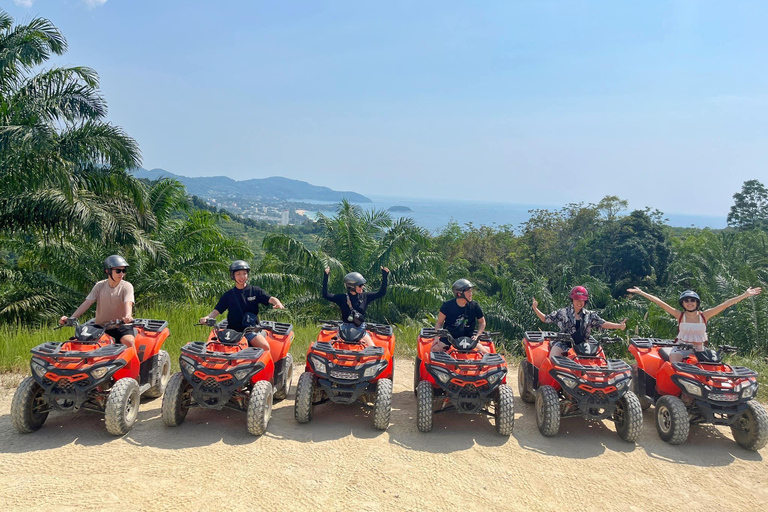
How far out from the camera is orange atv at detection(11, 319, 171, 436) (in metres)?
5.41

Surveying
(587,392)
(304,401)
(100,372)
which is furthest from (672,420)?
(100,372)

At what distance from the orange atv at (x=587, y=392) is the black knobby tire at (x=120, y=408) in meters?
4.73

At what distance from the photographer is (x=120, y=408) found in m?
5.53

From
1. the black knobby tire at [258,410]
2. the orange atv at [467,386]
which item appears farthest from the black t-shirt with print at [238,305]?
the orange atv at [467,386]

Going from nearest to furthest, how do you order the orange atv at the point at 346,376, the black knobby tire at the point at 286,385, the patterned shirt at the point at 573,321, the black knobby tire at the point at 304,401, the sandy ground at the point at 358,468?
1. the sandy ground at the point at 358,468
2. the orange atv at the point at 346,376
3. the black knobby tire at the point at 304,401
4. the patterned shirt at the point at 573,321
5. the black knobby tire at the point at 286,385

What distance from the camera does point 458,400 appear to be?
5949 mm

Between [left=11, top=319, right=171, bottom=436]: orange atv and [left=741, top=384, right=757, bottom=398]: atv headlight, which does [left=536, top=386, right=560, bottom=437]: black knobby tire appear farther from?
[left=11, top=319, right=171, bottom=436]: orange atv

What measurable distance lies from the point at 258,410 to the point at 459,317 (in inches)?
111

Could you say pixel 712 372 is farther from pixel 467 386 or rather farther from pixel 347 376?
pixel 347 376

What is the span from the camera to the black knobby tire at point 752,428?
5.82 meters

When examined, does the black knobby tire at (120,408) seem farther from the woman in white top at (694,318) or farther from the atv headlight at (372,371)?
the woman in white top at (694,318)

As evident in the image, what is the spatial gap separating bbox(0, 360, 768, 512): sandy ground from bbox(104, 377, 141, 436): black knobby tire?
0.14 m

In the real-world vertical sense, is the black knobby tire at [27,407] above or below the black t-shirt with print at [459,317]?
below

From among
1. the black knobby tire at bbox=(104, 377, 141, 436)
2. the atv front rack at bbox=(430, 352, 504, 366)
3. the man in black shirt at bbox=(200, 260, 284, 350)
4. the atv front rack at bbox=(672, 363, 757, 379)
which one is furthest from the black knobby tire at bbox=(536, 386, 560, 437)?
the black knobby tire at bbox=(104, 377, 141, 436)
